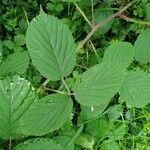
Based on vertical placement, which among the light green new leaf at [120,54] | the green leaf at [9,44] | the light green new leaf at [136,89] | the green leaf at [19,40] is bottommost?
the light green new leaf at [136,89]

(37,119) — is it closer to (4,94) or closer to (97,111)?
(4,94)

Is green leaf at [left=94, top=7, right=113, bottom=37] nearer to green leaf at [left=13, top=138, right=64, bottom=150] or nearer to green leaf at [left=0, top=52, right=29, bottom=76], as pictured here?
green leaf at [left=0, top=52, right=29, bottom=76]

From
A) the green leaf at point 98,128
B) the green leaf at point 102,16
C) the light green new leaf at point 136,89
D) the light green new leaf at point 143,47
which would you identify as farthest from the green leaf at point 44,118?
the green leaf at point 102,16

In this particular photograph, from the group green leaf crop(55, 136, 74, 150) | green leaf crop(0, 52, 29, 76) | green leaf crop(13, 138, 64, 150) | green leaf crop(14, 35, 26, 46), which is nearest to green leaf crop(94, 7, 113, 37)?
green leaf crop(14, 35, 26, 46)

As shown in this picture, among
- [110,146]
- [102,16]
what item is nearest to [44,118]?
[110,146]

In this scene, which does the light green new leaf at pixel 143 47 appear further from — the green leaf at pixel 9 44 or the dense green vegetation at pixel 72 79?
the green leaf at pixel 9 44

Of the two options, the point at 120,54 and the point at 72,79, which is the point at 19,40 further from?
the point at 120,54
